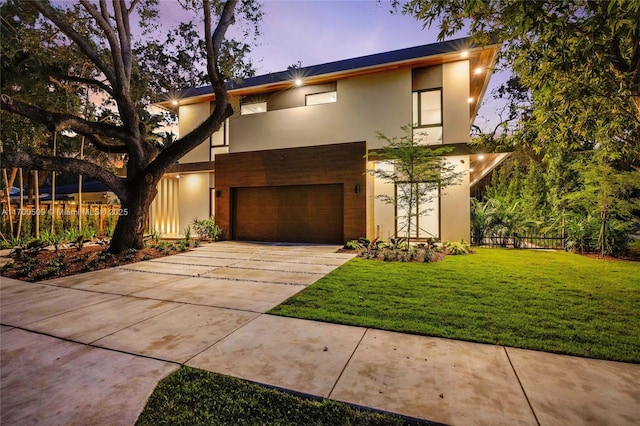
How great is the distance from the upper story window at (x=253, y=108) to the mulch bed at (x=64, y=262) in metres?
7.56

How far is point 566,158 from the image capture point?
458 inches

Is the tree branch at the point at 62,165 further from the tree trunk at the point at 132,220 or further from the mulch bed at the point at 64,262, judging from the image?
the mulch bed at the point at 64,262

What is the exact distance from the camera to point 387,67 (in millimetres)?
10539

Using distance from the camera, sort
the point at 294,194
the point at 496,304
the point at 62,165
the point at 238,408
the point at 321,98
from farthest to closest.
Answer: the point at 321,98 < the point at 294,194 < the point at 62,165 < the point at 496,304 < the point at 238,408

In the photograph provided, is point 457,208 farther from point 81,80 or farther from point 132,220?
point 81,80

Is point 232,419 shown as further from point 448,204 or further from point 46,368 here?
point 448,204

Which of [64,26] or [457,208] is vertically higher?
[64,26]

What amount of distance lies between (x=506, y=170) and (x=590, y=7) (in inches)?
587

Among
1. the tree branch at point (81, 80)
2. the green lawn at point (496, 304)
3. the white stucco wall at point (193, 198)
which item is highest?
the tree branch at point (81, 80)

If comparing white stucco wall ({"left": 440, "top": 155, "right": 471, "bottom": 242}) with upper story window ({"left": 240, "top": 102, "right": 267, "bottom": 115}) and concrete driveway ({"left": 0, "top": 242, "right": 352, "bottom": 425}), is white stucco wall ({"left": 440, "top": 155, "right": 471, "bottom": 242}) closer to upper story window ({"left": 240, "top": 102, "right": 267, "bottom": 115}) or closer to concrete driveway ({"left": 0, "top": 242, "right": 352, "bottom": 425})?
concrete driveway ({"left": 0, "top": 242, "right": 352, "bottom": 425})

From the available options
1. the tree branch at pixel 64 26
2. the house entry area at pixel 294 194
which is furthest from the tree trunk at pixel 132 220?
the house entry area at pixel 294 194

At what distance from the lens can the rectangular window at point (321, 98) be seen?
465 inches

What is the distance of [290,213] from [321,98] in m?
4.97

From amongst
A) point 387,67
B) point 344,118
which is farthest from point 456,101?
point 344,118
